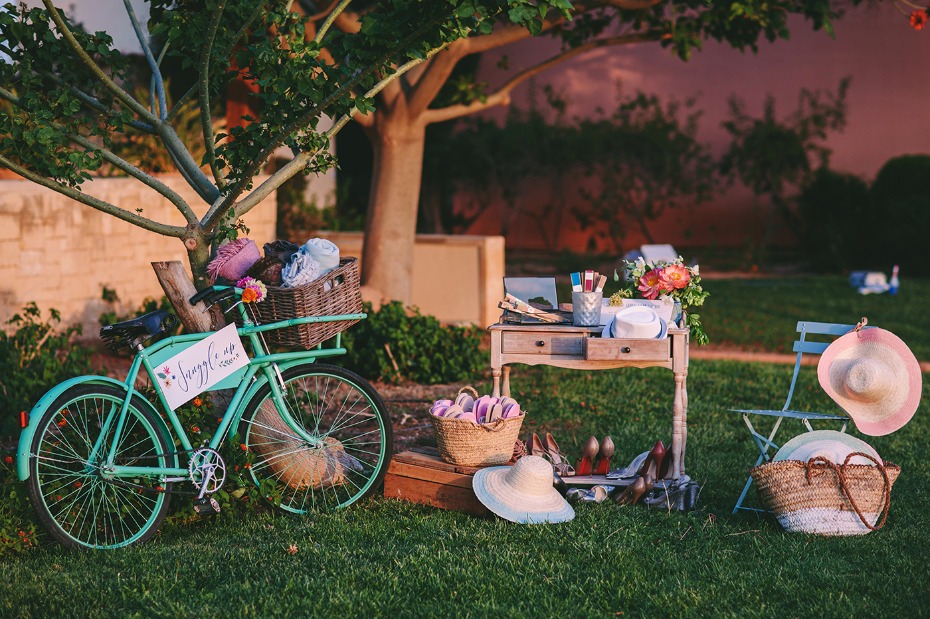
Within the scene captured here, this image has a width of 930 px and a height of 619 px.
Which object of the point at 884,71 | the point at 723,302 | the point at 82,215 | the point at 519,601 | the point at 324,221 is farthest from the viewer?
the point at 884,71

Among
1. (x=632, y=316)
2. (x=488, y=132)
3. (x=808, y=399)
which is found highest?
(x=488, y=132)

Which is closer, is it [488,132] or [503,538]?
[503,538]

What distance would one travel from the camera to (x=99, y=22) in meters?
10.3

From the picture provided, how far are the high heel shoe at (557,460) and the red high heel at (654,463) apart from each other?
0.37 metres

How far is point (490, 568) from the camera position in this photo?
4.20m

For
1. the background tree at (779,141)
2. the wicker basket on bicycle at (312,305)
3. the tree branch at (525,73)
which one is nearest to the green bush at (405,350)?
the tree branch at (525,73)

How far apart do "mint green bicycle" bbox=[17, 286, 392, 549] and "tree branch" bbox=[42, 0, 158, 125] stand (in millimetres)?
1009

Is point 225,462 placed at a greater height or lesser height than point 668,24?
lesser

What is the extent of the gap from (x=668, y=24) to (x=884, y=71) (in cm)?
923

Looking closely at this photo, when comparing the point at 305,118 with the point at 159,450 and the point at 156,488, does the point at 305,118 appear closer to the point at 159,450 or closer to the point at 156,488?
the point at 159,450

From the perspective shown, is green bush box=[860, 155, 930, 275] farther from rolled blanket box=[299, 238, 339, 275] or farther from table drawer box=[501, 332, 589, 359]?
rolled blanket box=[299, 238, 339, 275]

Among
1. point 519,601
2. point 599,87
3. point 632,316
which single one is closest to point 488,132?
point 599,87

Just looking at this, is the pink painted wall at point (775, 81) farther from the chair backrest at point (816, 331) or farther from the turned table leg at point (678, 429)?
the turned table leg at point (678, 429)

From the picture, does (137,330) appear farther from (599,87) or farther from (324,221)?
(599,87)
